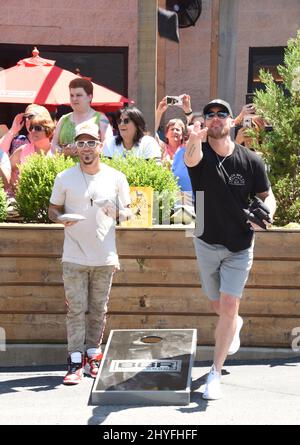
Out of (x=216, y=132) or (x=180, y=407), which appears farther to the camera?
(x=216, y=132)

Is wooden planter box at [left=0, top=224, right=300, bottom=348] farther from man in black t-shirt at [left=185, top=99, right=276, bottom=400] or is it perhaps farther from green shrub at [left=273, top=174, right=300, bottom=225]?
→ man in black t-shirt at [left=185, top=99, right=276, bottom=400]

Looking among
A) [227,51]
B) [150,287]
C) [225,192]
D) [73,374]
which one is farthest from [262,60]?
[73,374]

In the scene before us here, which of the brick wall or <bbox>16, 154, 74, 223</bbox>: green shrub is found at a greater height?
the brick wall

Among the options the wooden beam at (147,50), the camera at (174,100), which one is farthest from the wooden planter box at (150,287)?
the camera at (174,100)

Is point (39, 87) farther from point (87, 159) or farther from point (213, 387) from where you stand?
point (213, 387)

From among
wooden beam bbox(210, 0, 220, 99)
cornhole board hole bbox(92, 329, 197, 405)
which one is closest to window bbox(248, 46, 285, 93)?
wooden beam bbox(210, 0, 220, 99)

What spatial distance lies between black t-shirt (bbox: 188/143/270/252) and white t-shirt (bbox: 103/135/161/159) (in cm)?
176

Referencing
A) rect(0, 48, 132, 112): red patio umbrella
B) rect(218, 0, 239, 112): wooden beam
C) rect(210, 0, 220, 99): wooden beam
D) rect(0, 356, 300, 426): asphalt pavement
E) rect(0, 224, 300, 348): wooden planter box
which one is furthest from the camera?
rect(210, 0, 220, 99): wooden beam

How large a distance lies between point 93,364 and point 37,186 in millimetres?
1439

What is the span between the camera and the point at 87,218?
575 centimetres

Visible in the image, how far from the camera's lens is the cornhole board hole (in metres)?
5.23

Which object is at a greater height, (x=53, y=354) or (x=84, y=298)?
(x=84, y=298)

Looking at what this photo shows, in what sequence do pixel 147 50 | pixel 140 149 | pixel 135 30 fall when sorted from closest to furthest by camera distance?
1. pixel 140 149
2. pixel 147 50
3. pixel 135 30

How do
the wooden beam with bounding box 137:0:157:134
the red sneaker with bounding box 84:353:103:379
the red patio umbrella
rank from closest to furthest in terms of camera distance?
the red sneaker with bounding box 84:353:103:379 < the wooden beam with bounding box 137:0:157:134 < the red patio umbrella
